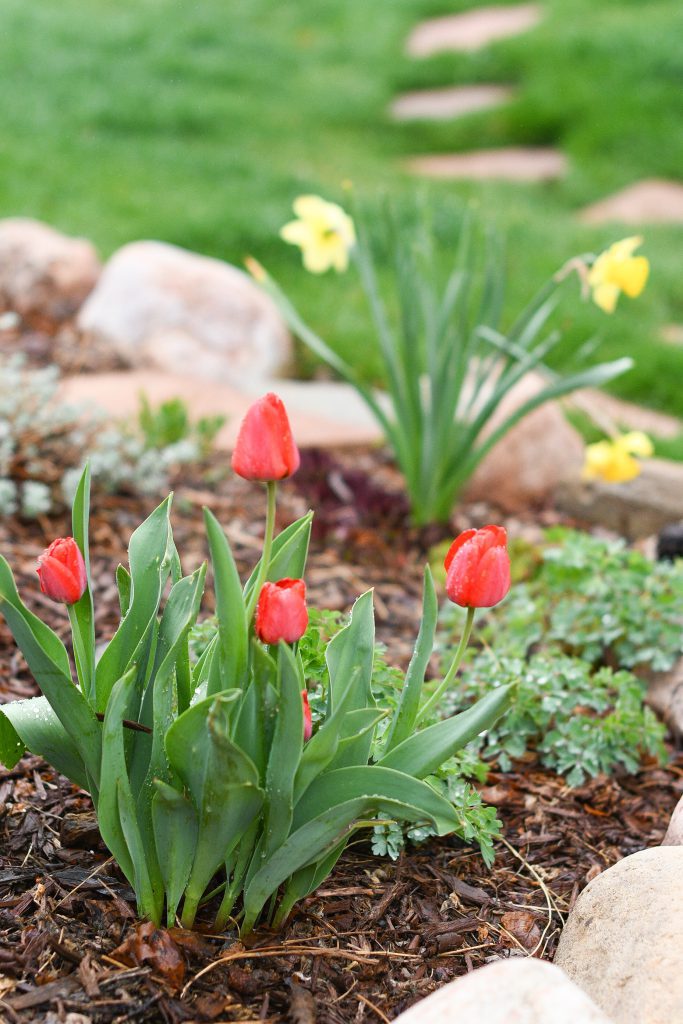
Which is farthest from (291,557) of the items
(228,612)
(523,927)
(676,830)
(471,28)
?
(471,28)

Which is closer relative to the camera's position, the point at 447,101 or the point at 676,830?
the point at 676,830

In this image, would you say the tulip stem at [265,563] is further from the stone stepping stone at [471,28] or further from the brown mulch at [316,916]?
the stone stepping stone at [471,28]

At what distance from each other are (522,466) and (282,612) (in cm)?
307

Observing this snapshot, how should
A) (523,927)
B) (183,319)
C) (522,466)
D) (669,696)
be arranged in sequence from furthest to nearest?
(183,319), (522,466), (669,696), (523,927)

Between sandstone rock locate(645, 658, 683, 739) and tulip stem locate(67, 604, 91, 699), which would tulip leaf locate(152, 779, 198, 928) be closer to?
tulip stem locate(67, 604, 91, 699)

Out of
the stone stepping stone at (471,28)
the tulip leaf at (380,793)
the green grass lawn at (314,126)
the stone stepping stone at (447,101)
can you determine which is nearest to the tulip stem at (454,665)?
the tulip leaf at (380,793)

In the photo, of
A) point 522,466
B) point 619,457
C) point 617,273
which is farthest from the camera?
point 522,466

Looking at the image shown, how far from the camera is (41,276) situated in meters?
5.86

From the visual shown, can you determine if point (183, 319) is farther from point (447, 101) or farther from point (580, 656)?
point (447, 101)

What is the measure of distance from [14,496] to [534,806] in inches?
76.1

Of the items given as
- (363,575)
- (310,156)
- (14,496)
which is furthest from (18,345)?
(310,156)

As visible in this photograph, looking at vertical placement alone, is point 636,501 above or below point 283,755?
below

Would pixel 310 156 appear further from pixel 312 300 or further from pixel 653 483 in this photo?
pixel 653 483

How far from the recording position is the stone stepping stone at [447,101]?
34.6 ft
